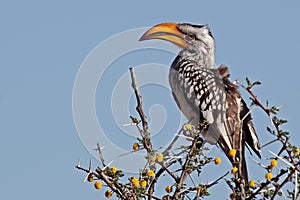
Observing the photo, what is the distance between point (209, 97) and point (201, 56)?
944mm

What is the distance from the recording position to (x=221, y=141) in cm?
537

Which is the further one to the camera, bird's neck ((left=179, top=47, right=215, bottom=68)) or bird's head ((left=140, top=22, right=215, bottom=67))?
bird's neck ((left=179, top=47, right=215, bottom=68))

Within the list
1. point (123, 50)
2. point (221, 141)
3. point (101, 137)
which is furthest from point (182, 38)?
point (101, 137)

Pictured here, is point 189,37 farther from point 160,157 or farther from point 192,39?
point 160,157

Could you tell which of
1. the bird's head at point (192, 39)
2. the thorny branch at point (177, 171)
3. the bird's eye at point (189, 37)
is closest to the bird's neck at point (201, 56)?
the bird's head at point (192, 39)

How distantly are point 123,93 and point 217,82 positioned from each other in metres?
1.69

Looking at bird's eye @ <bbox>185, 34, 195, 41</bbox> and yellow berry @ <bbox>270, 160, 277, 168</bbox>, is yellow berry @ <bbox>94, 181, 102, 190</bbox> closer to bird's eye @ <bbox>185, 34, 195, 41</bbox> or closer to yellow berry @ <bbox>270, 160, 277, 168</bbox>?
yellow berry @ <bbox>270, 160, 277, 168</bbox>

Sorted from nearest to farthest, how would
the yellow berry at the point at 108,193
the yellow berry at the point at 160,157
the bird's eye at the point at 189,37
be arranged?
the yellow berry at the point at 108,193
the yellow berry at the point at 160,157
the bird's eye at the point at 189,37

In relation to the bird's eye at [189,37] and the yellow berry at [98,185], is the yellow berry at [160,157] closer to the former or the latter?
the yellow berry at [98,185]

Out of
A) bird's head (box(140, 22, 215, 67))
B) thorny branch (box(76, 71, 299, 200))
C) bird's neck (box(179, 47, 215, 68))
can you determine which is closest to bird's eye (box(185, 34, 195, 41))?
bird's head (box(140, 22, 215, 67))

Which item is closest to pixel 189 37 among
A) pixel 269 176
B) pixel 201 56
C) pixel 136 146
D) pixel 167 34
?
pixel 201 56

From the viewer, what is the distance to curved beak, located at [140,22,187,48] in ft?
18.7

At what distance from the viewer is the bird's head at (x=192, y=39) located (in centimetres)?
615

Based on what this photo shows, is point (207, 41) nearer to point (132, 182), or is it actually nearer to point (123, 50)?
point (123, 50)
